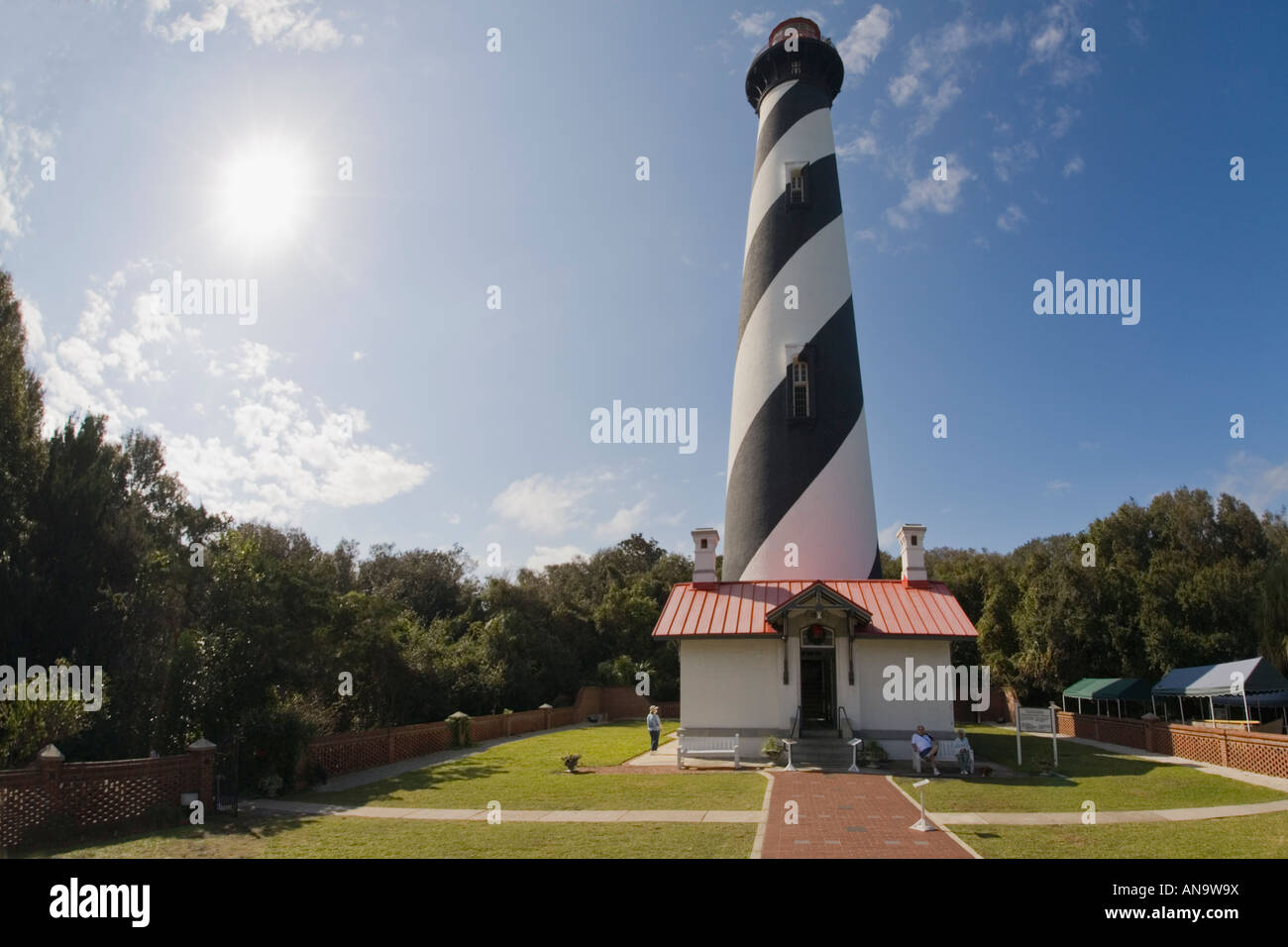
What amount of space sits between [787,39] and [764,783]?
71.6ft

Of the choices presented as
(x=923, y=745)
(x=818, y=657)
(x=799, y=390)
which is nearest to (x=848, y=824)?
(x=923, y=745)

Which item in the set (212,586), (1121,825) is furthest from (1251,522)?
(212,586)

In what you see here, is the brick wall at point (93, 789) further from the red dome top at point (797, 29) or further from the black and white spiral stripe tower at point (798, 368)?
the red dome top at point (797, 29)

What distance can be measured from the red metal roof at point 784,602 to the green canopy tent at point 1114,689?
1308 cm

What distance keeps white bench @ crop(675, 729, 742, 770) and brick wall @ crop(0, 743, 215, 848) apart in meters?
9.82

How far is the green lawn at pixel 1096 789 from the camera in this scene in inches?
506

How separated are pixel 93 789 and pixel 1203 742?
22579mm

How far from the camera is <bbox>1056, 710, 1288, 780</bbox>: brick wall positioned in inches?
647

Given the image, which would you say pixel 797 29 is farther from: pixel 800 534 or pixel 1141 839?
pixel 1141 839

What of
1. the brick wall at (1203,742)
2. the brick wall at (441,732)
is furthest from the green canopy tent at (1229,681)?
the brick wall at (441,732)
